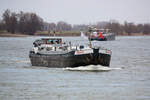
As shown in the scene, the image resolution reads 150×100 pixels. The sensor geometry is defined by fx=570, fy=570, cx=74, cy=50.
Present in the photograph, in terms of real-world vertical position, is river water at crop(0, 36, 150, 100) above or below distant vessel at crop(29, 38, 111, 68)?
below

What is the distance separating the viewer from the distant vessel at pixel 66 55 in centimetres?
4322

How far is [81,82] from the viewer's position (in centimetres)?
3694

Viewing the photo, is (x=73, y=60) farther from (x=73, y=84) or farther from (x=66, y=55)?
(x=73, y=84)

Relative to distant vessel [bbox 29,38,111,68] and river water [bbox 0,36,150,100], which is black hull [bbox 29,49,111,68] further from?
river water [bbox 0,36,150,100]

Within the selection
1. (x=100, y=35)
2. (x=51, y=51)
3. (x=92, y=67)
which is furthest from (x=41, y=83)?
(x=100, y=35)

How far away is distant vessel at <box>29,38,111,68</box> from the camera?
43.2 metres

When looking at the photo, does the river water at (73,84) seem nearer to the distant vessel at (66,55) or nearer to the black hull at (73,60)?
the black hull at (73,60)

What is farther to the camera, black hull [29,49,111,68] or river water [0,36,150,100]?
black hull [29,49,111,68]

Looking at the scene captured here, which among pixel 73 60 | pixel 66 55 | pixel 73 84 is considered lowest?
pixel 73 84

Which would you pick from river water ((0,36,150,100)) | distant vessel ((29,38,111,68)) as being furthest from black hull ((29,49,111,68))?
river water ((0,36,150,100))

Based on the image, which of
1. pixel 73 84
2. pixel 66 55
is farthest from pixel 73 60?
pixel 73 84

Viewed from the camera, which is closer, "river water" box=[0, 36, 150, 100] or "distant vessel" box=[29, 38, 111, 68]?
"river water" box=[0, 36, 150, 100]

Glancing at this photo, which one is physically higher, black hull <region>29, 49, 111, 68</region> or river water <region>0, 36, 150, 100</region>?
black hull <region>29, 49, 111, 68</region>

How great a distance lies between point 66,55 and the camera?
44.8m
